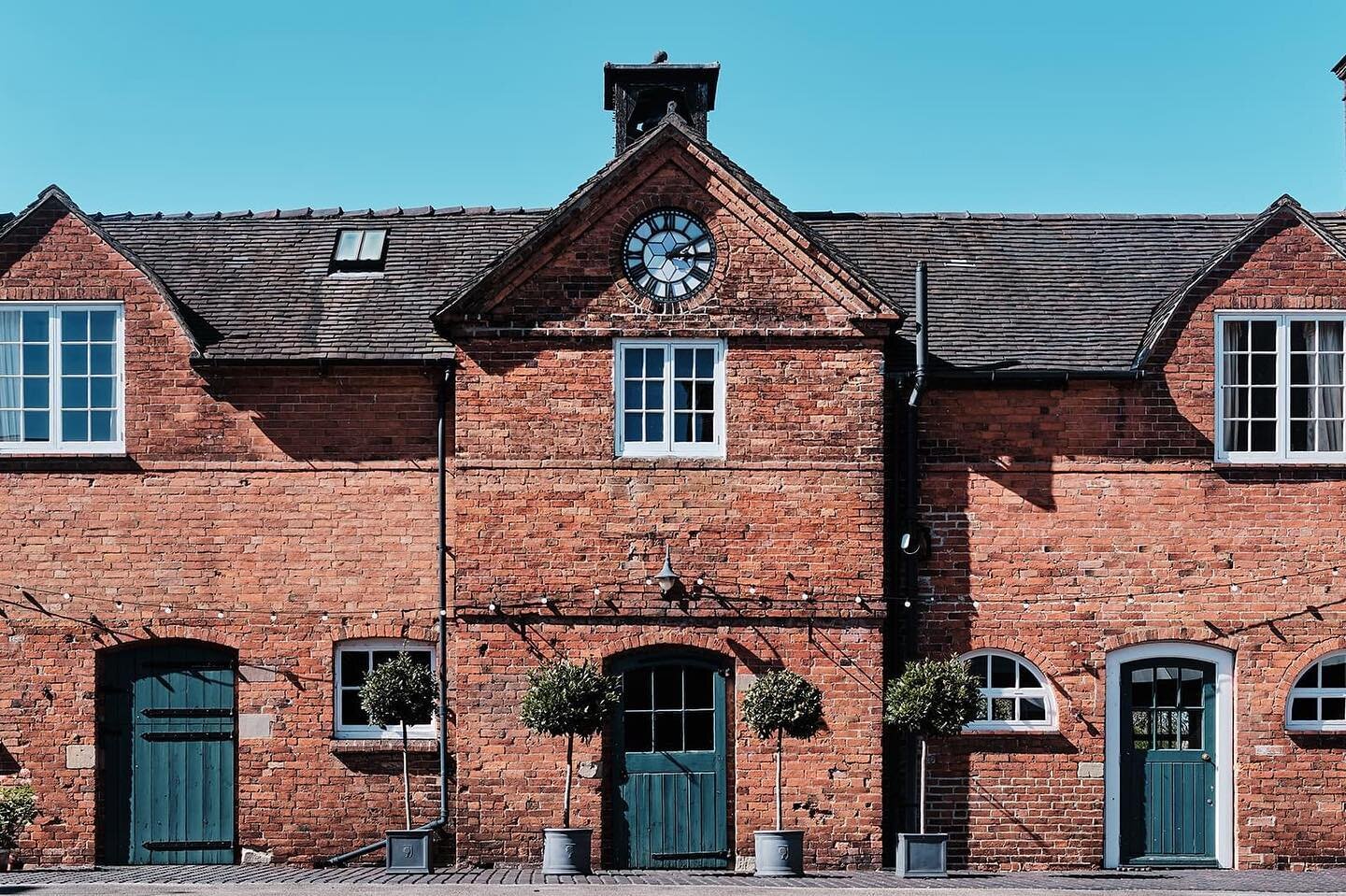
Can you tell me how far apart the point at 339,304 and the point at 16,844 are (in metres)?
7.61

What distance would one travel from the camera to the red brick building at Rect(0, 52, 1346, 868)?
58.6 ft

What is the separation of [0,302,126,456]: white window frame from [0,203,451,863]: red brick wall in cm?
12

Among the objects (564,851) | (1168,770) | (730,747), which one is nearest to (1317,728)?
(1168,770)

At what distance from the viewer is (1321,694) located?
59.7 feet

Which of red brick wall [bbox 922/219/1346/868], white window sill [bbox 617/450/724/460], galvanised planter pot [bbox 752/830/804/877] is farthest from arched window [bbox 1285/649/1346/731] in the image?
white window sill [bbox 617/450/724/460]

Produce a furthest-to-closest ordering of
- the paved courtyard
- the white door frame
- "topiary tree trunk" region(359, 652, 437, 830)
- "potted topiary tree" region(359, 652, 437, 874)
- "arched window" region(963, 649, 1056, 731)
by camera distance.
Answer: "arched window" region(963, 649, 1056, 731), the white door frame, "topiary tree trunk" region(359, 652, 437, 830), "potted topiary tree" region(359, 652, 437, 874), the paved courtyard

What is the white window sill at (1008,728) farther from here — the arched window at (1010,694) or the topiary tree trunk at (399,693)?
the topiary tree trunk at (399,693)

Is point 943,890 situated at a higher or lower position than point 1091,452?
lower

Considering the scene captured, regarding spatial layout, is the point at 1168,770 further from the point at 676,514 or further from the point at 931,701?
the point at 676,514

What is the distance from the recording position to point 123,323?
18.5 m

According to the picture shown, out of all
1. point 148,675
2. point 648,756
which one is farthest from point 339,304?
point 648,756

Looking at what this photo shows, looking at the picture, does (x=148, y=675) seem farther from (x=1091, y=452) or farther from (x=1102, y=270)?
(x=1102, y=270)

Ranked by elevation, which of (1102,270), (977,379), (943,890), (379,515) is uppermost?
(1102,270)

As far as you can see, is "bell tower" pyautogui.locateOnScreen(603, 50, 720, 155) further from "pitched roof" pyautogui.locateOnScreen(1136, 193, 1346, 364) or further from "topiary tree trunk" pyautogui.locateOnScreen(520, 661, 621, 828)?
"topiary tree trunk" pyautogui.locateOnScreen(520, 661, 621, 828)
